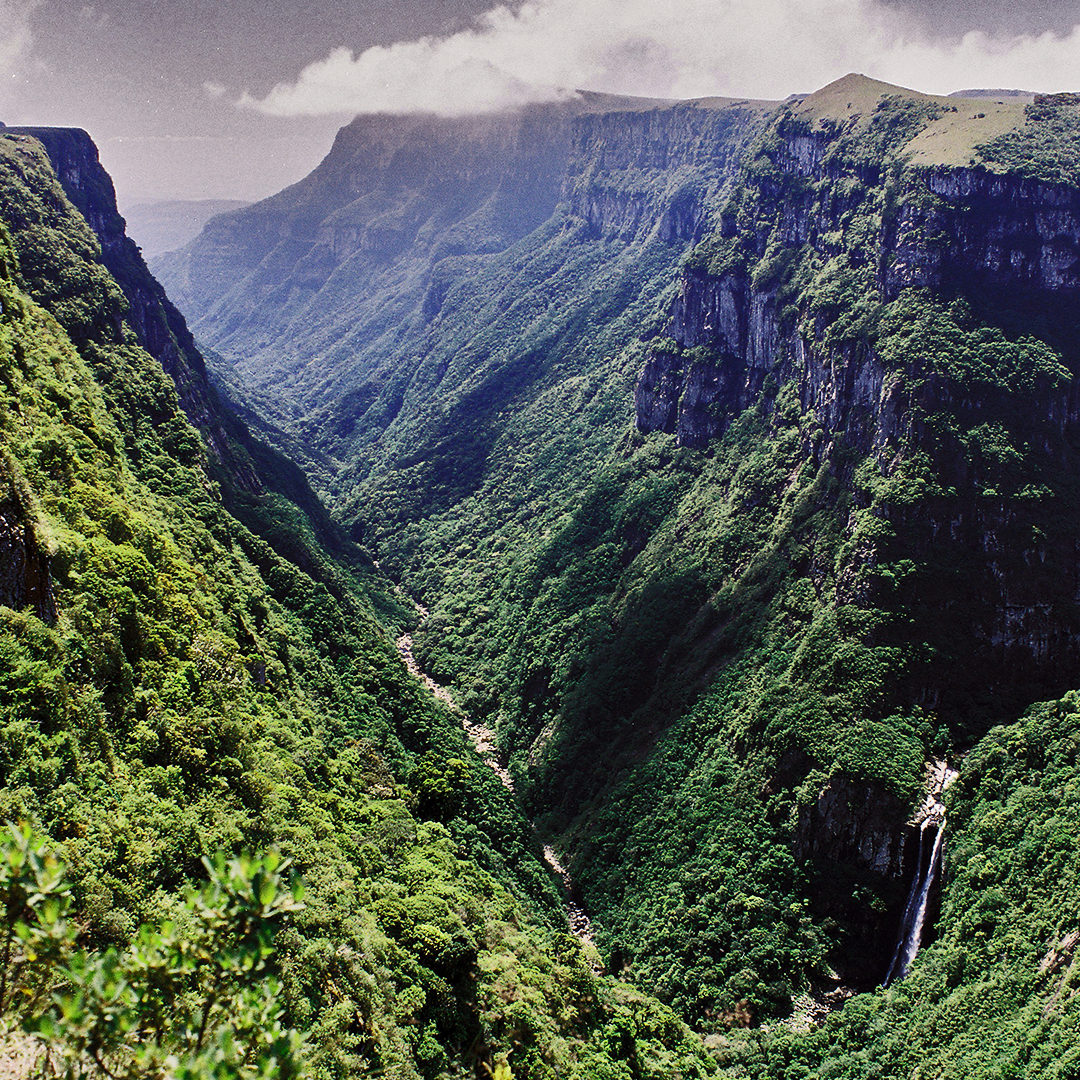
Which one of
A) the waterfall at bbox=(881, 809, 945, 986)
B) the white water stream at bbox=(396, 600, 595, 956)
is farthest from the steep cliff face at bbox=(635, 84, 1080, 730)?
the white water stream at bbox=(396, 600, 595, 956)

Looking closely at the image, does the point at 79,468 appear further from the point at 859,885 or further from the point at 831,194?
the point at 831,194

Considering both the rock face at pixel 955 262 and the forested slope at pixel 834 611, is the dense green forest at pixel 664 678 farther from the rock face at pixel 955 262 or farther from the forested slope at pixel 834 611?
the rock face at pixel 955 262

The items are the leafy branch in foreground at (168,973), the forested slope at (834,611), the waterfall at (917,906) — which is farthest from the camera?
the waterfall at (917,906)

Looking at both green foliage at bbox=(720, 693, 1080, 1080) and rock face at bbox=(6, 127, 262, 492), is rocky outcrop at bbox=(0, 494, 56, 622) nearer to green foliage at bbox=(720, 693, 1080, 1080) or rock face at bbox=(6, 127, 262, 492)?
green foliage at bbox=(720, 693, 1080, 1080)

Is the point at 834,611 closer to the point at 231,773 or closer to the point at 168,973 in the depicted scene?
the point at 231,773

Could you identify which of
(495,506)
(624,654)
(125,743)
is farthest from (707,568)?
(125,743)

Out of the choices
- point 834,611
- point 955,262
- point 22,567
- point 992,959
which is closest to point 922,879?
point 992,959

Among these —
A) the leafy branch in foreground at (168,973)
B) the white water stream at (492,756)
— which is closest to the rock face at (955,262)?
the white water stream at (492,756)
